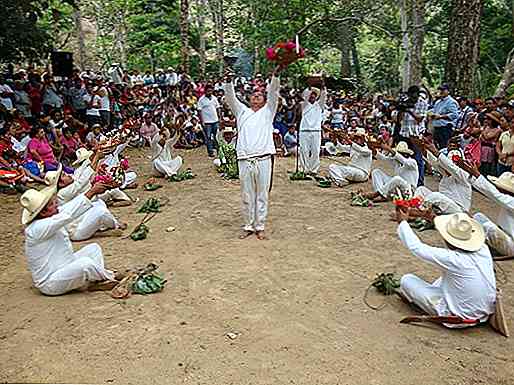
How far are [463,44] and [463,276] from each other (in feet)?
30.3

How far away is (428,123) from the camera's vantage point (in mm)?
11469

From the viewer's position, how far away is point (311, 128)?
416 inches

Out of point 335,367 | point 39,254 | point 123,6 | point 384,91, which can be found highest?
point 123,6

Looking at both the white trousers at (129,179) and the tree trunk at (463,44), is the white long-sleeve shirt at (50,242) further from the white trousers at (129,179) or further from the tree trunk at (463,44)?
the tree trunk at (463,44)

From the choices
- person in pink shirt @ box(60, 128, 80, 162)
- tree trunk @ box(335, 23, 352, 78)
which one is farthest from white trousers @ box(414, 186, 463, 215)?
tree trunk @ box(335, 23, 352, 78)

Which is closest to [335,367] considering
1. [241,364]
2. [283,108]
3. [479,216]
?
[241,364]

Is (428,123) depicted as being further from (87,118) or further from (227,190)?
(87,118)

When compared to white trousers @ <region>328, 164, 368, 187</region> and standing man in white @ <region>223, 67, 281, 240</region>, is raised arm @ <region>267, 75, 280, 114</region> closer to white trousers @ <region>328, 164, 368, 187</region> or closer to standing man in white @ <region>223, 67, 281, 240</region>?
standing man in white @ <region>223, 67, 281, 240</region>

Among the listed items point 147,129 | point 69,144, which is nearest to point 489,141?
point 69,144

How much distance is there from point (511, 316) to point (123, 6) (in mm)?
22975

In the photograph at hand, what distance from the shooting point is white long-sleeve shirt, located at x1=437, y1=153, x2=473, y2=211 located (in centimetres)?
712

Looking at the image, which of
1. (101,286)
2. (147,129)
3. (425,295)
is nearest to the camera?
(425,295)

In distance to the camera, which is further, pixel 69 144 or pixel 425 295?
pixel 69 144

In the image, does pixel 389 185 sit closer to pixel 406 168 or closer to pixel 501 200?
pixel 406 168
